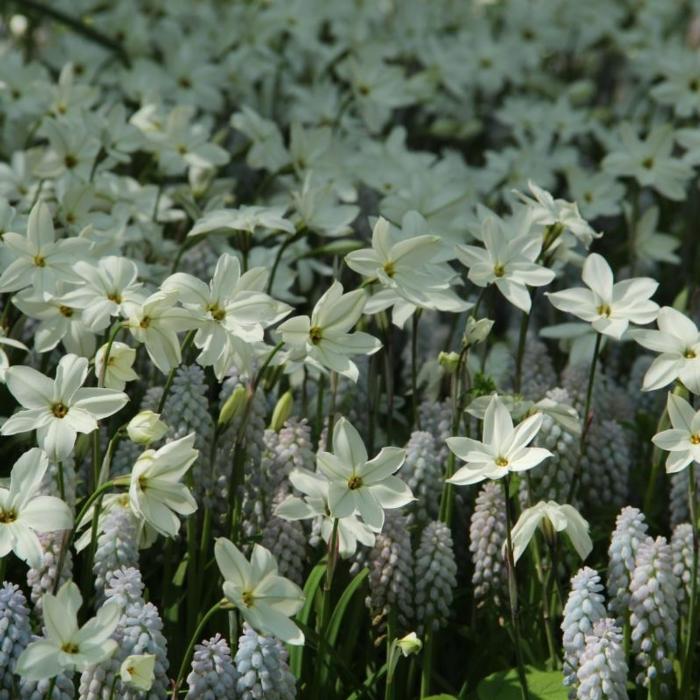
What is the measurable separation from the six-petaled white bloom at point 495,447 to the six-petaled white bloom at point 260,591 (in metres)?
0.48

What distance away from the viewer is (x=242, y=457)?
351 centimetres

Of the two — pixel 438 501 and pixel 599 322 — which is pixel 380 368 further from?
pixel 599 322

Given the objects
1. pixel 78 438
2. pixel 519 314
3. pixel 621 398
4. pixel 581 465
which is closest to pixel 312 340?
pixel 78 438

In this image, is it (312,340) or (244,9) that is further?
(244,9)

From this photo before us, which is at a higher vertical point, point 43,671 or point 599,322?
point 599,322

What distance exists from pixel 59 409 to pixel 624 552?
1358 mm

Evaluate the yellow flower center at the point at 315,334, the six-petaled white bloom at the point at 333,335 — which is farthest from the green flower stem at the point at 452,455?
the yellow flower center at the point at 315,334

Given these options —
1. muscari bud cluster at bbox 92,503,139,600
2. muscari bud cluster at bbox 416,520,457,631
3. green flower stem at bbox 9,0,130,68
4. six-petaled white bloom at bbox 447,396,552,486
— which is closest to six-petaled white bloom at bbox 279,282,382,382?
six-petaled white bloom at bbox 447,396,552,486

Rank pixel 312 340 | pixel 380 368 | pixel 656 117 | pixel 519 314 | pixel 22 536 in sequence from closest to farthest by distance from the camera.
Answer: pixel 22 536 → pixel 312 340 → pixel 380 368 → pixel 519 314 → pixel 656 117

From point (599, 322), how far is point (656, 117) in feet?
12.5

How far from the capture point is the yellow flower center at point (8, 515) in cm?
302

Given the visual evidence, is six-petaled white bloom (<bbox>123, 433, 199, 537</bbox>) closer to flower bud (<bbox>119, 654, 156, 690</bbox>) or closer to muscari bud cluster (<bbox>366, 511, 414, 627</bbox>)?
flower bud (<bbox>119, 654, 156, 690</bbox>)

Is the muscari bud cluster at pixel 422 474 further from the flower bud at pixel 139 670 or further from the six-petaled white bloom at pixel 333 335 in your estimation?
the flower bud at pixel 139 670

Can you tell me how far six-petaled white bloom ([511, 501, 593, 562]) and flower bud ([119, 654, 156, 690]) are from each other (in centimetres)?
85
